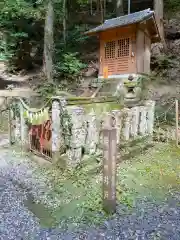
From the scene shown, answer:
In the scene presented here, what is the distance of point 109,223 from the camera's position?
371 cm

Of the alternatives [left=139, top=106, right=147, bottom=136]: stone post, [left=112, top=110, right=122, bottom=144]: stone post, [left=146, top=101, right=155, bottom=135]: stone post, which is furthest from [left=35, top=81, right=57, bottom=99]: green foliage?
[left=112, top=110, right=122, bottom=144]: stone post

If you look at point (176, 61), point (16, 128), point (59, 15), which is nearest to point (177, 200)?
point (16, 128)

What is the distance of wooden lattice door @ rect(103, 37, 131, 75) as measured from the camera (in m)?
14.0

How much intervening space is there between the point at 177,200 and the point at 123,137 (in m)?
2.37

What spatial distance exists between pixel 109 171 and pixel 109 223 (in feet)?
2.55

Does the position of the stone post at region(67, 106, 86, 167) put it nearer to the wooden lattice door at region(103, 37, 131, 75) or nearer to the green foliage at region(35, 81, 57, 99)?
the green foliage at region(35, 81, 57, 99)

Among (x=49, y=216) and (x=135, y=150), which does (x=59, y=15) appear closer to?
(x=135, y=150)

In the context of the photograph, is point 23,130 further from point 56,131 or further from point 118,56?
point 118,56

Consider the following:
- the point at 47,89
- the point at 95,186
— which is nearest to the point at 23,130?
the point at 95,186

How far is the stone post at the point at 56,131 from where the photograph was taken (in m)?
5.43

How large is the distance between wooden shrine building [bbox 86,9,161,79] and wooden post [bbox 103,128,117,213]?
1013 cm

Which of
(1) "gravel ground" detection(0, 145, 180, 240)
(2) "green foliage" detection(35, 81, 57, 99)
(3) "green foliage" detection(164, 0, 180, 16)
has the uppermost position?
(3) "green foliage" detection(164, 0, 180, 16)

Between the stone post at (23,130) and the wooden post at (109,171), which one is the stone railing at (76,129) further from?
the stone post at (23,130)

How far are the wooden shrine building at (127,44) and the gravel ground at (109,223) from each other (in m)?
10.2
